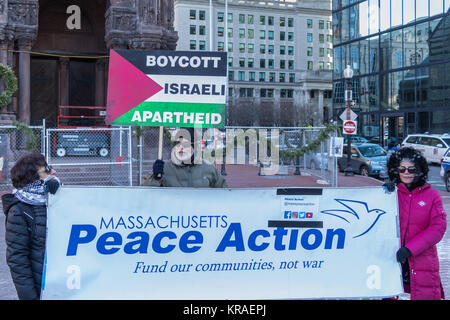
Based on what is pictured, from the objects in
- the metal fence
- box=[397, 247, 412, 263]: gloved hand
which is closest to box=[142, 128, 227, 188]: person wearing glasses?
box=[397, 247, 412, 263]: gloved hand

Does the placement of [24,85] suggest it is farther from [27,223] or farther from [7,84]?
[27,223]

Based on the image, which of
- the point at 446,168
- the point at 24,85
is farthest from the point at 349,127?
the point at 24,85

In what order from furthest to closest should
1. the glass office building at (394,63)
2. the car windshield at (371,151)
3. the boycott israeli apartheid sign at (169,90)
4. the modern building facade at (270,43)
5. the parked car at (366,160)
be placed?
the modern building facade at (270,43) < the glass office building at (394,63) < the car windshield at (371,151) < the parked car at (366,160) < the boycott israeli apartheid sign at (169,90)

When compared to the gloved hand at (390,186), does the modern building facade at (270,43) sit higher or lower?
higher

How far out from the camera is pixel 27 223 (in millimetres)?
4105

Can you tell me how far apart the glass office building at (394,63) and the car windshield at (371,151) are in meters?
15.3

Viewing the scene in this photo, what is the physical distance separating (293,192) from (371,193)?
2.32ft

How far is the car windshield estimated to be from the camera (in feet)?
82.5

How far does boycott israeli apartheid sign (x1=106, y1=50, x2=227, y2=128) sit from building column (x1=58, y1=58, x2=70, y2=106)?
18.2m

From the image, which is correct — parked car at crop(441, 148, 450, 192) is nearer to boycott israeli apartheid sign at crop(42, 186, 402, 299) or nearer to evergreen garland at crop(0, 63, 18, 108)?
evergreen garland at crop(0, 63, 18, 108)

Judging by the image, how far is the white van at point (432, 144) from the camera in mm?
30516

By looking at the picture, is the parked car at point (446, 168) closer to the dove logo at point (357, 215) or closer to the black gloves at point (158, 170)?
the dove logo at point (357, 215)

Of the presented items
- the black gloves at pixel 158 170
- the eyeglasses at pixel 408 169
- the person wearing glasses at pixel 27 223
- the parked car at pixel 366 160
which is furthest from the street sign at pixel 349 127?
the person wearing glasses at pixel 27 223
